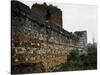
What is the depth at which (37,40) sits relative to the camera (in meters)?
2.67

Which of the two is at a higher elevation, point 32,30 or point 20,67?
point 32,30

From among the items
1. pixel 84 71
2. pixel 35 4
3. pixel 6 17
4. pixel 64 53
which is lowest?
pixel 84 71

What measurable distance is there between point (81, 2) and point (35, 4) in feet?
2.20

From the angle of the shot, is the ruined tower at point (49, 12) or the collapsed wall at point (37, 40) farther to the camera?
the ruined tower at point (49, 12)

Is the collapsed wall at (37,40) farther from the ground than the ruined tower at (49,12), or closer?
closer

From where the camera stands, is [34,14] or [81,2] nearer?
[34,14]

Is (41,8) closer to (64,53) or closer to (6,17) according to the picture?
(6,17)

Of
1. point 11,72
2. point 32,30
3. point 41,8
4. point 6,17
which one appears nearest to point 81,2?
point 41,8

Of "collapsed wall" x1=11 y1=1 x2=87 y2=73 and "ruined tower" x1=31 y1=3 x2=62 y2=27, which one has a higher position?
"ruined tower" x1=31 y1=3 x2=62 y2=27

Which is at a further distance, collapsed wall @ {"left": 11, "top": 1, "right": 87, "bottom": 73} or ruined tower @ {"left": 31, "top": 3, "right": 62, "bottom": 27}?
ruined tower @ {"left": 31, "top": 3, "right": 62, "bottom": 27}

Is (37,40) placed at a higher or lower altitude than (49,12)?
lower

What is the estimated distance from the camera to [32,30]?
2643 mm

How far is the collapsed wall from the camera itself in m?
2.57

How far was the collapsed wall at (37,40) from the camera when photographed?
257 centimetres
